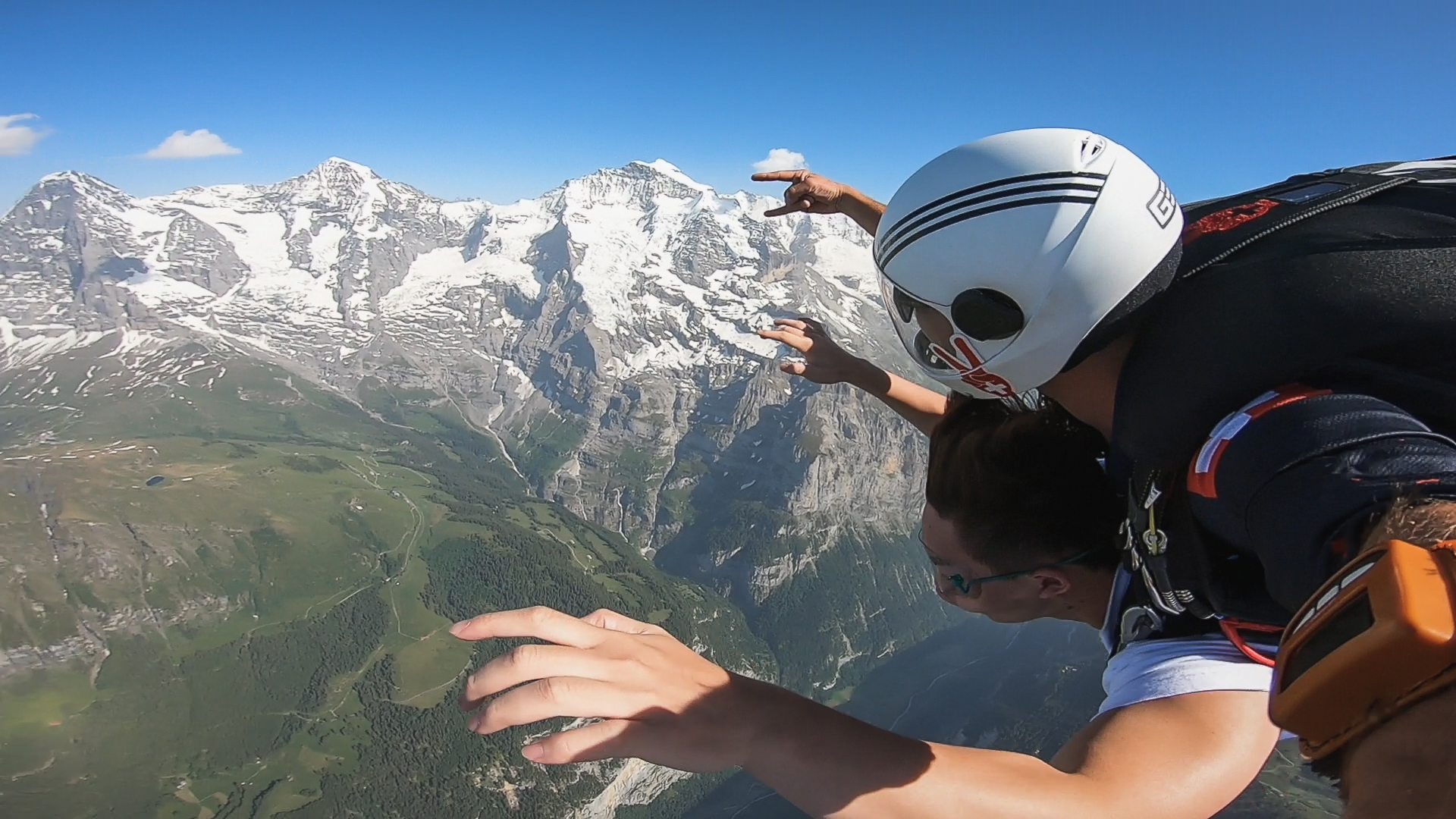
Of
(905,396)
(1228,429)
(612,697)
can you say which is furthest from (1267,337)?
(905,396)

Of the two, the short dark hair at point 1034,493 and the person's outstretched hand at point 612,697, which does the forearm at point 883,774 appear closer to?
the person's outstretched hand at point 612,697

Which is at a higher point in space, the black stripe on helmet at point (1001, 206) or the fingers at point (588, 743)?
the black stripe on helmet at point (1001, 206)

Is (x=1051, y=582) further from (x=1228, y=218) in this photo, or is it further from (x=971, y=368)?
(x=1228, y=218)

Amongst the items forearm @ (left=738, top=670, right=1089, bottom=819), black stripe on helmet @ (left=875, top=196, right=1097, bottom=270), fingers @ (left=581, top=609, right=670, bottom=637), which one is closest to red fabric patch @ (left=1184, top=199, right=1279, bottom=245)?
black stripe on helmet @ (left=875, top=196, right=1097, bottom=270)

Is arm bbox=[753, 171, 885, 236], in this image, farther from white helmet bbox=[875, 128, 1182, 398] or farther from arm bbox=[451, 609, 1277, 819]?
arm bbox=[451, 609, 1277, 819]

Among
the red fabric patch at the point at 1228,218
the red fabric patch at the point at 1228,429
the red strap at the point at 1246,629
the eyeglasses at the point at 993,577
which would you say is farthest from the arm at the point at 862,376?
the red fabric patch at the point at 1228,429

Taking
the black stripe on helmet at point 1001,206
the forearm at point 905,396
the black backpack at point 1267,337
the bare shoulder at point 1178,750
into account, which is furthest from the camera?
the forearm at point 905,396

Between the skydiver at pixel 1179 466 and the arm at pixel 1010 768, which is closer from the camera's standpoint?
the skydiver at pixel 1179 466
